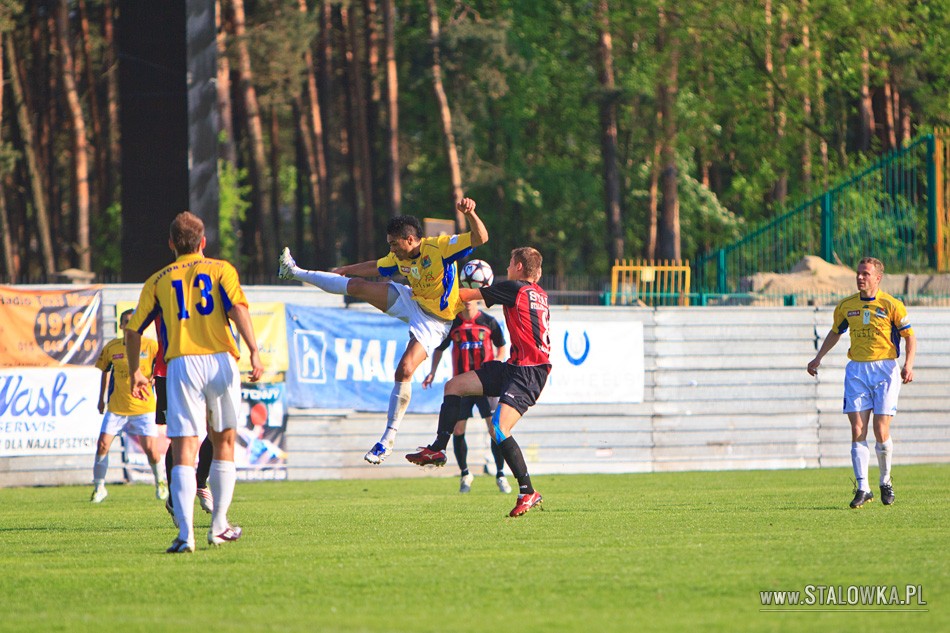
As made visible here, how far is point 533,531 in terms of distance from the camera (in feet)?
32.6

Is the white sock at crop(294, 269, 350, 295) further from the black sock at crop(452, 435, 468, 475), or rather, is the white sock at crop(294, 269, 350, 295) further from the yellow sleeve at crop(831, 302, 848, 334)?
the black sock at crop(452, 435, 468, 475)

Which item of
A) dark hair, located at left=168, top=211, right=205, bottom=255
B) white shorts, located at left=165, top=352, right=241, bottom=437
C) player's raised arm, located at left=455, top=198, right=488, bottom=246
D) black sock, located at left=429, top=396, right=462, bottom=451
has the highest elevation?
player's raised arm, located at left=455, top=198, right=488, bottom=246

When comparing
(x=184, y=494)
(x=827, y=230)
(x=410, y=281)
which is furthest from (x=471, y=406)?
(x=827, y=230)

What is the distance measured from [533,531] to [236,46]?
3341cm

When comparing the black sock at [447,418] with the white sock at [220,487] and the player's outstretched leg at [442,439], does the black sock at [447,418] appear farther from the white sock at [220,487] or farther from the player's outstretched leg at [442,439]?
the white sock at [220,487]

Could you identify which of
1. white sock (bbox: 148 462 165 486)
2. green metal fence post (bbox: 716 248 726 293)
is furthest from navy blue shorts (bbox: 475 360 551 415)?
green metal fence post (bbox: 716 248 726 293)

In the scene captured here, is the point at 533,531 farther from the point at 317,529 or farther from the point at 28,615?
the point at 28,615

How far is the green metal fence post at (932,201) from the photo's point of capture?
25203 millimetres

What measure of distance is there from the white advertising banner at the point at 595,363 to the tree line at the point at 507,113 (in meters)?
20.1

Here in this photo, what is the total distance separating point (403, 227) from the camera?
11.6 m

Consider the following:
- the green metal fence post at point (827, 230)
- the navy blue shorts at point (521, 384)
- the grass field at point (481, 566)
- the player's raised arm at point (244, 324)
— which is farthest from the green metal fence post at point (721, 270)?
the player's raised arm at point (244, 324)

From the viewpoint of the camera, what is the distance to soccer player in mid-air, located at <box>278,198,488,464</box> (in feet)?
37.9

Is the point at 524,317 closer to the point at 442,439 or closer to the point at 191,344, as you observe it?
the point at 442,439

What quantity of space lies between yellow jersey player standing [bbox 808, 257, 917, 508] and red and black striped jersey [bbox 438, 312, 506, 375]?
15.1ft
